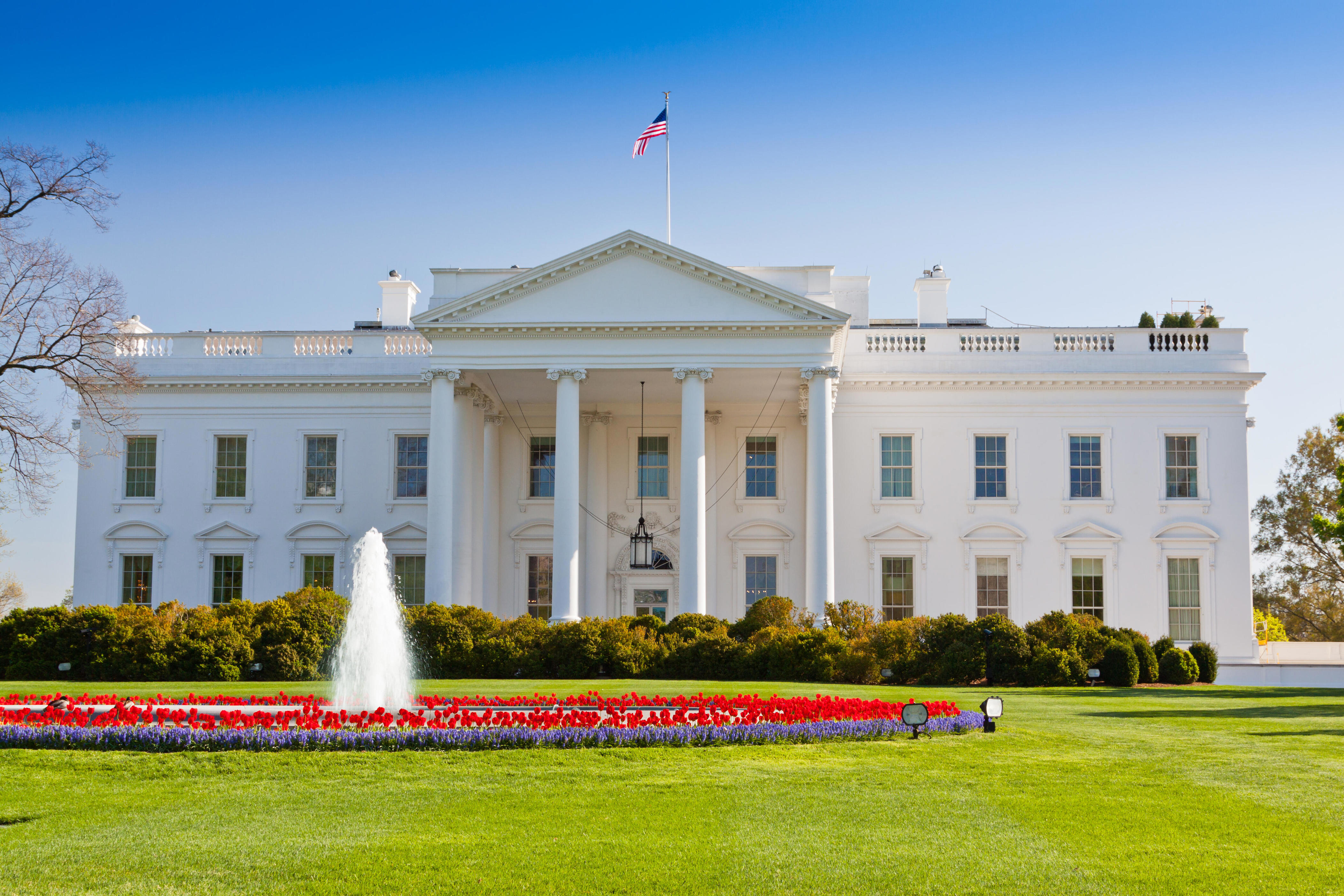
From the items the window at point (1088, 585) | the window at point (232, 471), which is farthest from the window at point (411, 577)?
the window at point (1088, 585)

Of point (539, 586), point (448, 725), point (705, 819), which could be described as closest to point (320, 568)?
point (539, 586)

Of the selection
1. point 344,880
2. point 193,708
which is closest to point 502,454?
point 193,708

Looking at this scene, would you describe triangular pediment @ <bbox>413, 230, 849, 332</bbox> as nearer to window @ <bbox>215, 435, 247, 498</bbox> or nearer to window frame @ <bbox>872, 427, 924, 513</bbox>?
window frame @ <bbox>872, 427, 924, 513</bbox>

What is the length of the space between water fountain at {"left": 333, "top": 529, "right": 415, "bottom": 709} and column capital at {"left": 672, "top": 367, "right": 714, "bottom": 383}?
1414 centimetres

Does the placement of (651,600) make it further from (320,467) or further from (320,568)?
(320,467)

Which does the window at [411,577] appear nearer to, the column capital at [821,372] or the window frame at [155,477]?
the window frame at [155,477]

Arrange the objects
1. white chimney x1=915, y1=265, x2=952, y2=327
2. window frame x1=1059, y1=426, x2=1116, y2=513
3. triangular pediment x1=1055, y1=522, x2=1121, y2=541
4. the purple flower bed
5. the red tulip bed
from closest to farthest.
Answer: the purple flower bed → the red tulip bed → triangular pediment x1=1055, y1=522, x2=1121, y2=541 → window frame x1=1059, y1=426, x2=1116, y2=513 → white chimney x1=915, y1=265, x2=952, y2=327

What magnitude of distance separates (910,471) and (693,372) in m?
8.66

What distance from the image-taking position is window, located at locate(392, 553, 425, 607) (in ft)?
117

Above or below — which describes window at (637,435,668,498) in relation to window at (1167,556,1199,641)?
above

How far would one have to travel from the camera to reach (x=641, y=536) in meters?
33.7

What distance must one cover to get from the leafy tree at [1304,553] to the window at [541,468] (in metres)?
36.7

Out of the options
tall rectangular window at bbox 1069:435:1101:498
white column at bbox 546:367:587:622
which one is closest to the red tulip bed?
white column at bbox 546:367:587:622

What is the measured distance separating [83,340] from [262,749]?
20179 millimetres
